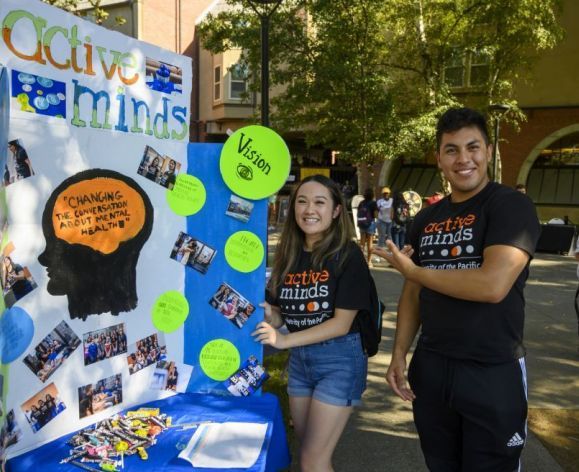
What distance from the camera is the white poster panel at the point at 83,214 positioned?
1.84m

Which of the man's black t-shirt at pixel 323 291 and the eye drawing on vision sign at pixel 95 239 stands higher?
the eye drawing on vision sign at pixel 95 239

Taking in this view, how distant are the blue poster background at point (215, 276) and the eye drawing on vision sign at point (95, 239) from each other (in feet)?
0.83

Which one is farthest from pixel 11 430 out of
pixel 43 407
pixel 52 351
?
pixel 52 351

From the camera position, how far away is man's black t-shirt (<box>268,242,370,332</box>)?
2.28 metres

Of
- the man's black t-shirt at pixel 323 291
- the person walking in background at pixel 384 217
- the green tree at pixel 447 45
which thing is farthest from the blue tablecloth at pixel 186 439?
the green tree at pixel 447 45

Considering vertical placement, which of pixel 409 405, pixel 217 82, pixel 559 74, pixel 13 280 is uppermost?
pixel 217 82

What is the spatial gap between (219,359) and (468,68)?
54.0 feet

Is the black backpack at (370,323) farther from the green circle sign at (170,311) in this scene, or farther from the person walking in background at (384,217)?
the person walking in background at (384,217)

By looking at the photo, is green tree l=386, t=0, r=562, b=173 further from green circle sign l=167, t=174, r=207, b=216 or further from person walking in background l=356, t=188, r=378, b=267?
green circle sign l=167, t=174, r=207, b=216

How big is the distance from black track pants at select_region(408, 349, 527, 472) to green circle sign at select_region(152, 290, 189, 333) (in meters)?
1.06

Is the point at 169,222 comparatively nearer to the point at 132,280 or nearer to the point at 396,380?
the point at 132,280

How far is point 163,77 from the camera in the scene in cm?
229

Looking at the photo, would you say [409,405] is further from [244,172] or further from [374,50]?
[374,50]

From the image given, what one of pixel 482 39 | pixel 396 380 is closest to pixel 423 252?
pixel 396 380
